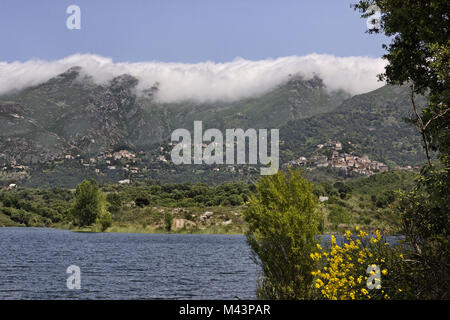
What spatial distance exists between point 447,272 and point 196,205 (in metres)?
178

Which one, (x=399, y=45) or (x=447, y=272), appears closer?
(x=447, y=272)

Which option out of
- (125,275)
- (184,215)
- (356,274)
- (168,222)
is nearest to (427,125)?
(356,274)

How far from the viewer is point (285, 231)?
65.2ft

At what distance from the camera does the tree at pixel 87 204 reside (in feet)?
492

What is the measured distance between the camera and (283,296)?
65.2 ft

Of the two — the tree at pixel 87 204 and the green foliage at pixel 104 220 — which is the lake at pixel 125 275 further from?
the green foliage at pixel 104 220

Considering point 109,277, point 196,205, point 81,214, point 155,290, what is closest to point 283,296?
point 155,290

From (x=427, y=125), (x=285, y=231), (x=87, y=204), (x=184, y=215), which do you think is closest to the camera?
(x=427, y=125)

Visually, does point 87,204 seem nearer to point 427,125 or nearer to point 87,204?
point 87,204

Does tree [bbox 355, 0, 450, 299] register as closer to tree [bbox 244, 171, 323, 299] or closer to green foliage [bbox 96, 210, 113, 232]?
tree [bbox 244, 171, 323, 299]

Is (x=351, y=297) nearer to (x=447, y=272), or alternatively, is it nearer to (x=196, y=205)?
(x=447, y=272)

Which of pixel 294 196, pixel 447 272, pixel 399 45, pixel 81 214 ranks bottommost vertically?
pixel 81 214

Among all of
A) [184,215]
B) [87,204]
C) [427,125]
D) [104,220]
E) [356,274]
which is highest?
[427,125]
